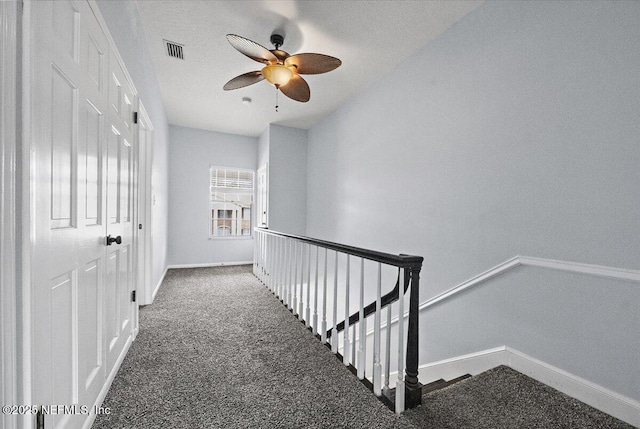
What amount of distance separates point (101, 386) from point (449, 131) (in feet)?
10.2

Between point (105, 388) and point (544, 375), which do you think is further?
point (544, 375)

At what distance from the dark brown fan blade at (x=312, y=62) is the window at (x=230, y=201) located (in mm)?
3932

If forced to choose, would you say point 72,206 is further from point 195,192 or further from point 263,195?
point 195,192

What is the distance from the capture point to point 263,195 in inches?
225

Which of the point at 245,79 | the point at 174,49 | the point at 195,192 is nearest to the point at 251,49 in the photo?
the point at 245,79

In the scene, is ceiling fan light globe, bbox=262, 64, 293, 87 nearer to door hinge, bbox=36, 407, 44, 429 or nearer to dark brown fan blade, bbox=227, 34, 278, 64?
dark brown fan blade, bbox=227, 34, 278, 64

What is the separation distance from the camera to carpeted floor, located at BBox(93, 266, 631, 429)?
1411 mm

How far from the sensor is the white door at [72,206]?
887 millimetres

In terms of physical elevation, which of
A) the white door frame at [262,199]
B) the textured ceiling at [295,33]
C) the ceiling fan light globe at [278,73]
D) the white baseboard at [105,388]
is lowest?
the white baseboard at [105,388]

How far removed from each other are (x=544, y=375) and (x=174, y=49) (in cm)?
425

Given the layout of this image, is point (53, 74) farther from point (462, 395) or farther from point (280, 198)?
point (280, 198)

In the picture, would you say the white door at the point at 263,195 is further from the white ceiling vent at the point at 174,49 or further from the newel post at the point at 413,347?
the newel post at the point at 413,347

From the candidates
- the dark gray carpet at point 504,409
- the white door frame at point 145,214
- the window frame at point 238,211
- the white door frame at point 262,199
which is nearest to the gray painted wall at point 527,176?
the dark gray carpet at point 504,409

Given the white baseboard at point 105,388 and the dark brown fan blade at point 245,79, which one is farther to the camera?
the dark brown fan blade at point 245,79
